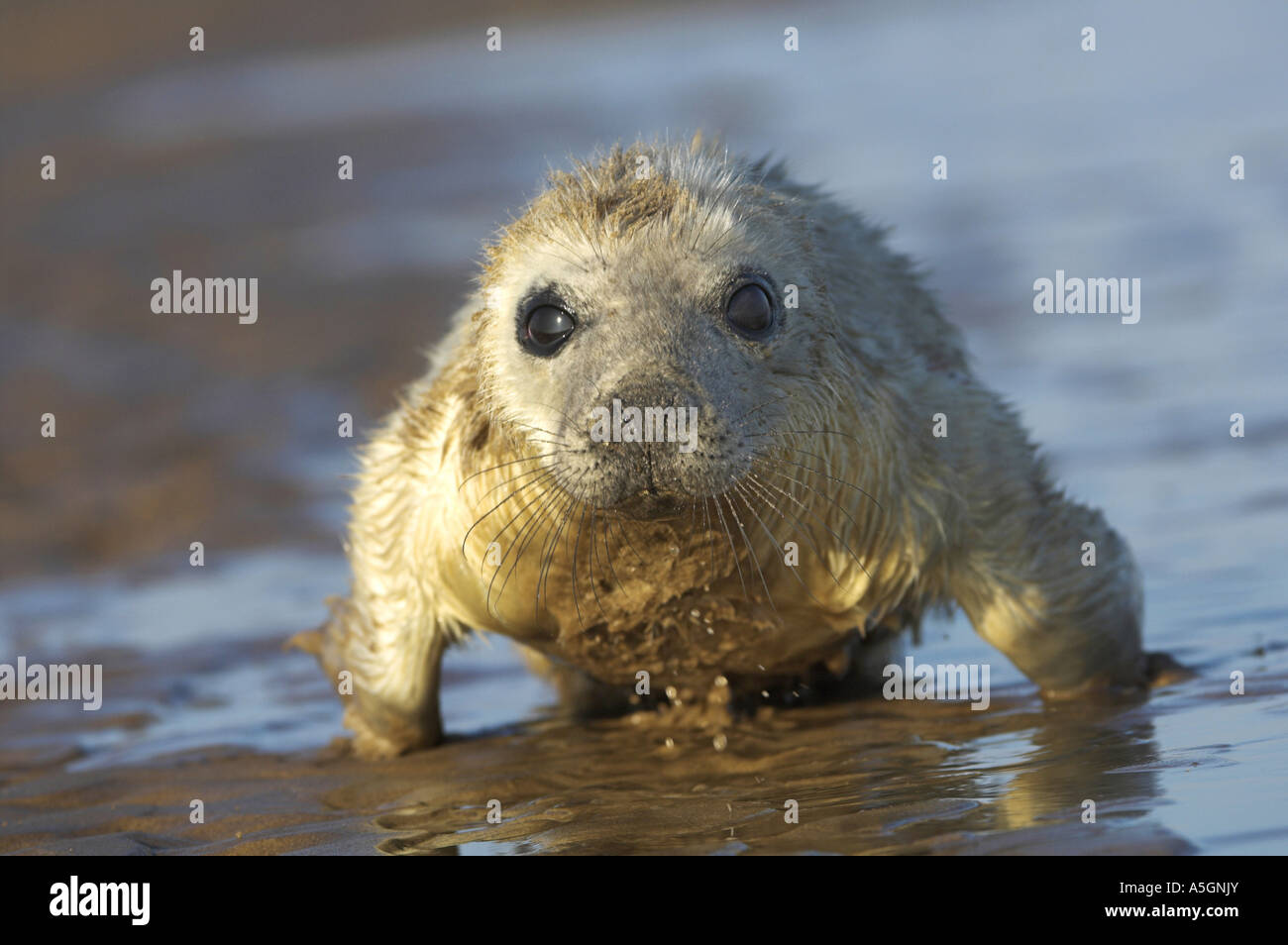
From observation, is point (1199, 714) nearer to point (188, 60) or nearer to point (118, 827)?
point (118, 827)

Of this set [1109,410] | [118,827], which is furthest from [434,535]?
[1109,410]

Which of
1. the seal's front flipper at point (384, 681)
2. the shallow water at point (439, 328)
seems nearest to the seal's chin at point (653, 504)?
the shallow water at point (439, 328)

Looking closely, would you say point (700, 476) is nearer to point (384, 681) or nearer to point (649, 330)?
point (649, 330)

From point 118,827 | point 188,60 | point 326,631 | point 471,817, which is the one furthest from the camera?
point 188,60

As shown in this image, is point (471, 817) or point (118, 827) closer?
point (471, 817)

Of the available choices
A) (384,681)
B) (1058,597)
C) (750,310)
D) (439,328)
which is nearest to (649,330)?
(750,310)

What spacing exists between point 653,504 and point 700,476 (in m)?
0.26

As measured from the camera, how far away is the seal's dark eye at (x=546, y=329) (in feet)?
20.9

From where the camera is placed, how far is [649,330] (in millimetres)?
6105

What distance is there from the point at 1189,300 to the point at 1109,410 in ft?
8.86

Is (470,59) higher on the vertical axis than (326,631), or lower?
higher

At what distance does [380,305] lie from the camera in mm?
16891
